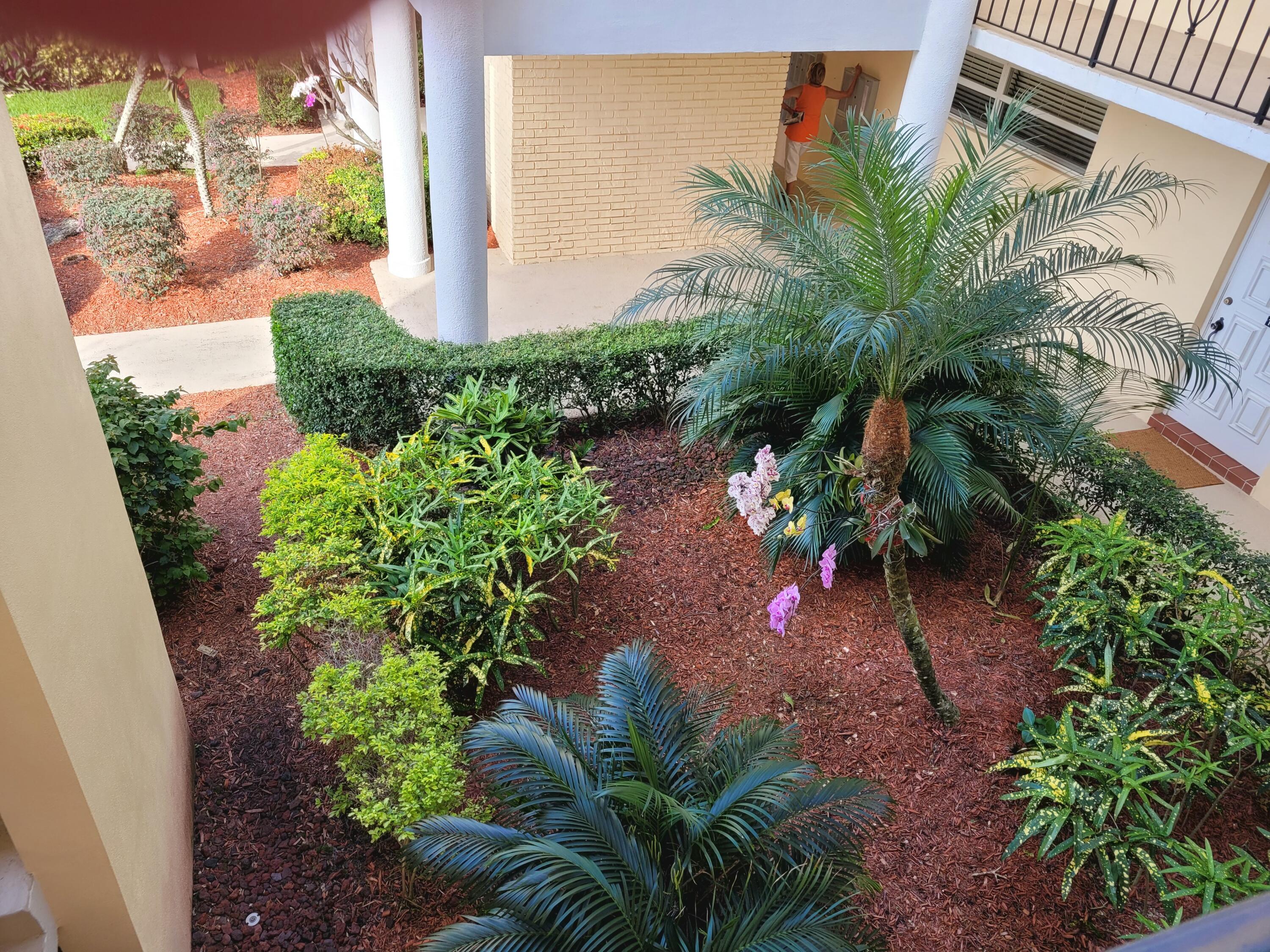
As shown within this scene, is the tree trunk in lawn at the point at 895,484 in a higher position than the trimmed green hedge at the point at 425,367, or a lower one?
higher

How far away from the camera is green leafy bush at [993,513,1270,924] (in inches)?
175

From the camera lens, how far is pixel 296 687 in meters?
5.28

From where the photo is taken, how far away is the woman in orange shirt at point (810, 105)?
11.9m

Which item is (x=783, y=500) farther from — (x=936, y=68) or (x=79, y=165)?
(x=79, y=165)

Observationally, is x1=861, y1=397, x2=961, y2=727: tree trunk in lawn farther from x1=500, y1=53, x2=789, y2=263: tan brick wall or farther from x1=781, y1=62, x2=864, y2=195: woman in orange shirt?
x1=781, y1=62, x2=864, y2=195: woman in orange shirt

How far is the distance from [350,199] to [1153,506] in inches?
380

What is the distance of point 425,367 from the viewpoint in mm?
7098

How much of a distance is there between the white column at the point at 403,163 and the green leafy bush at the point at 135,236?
91.6 inches

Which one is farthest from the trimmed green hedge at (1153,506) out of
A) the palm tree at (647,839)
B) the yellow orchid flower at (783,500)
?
the palm tree at (647,839)

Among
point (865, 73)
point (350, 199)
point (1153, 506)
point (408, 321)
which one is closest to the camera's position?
point (1153, 506)

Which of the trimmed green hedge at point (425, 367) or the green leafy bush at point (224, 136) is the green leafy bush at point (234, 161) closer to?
the green leafy bush at point (224, 136)

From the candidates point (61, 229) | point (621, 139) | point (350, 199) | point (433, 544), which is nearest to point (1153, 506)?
point (433, 544)

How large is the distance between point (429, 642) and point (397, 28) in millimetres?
4834

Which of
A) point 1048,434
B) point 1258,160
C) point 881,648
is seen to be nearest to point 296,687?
point 881,648
